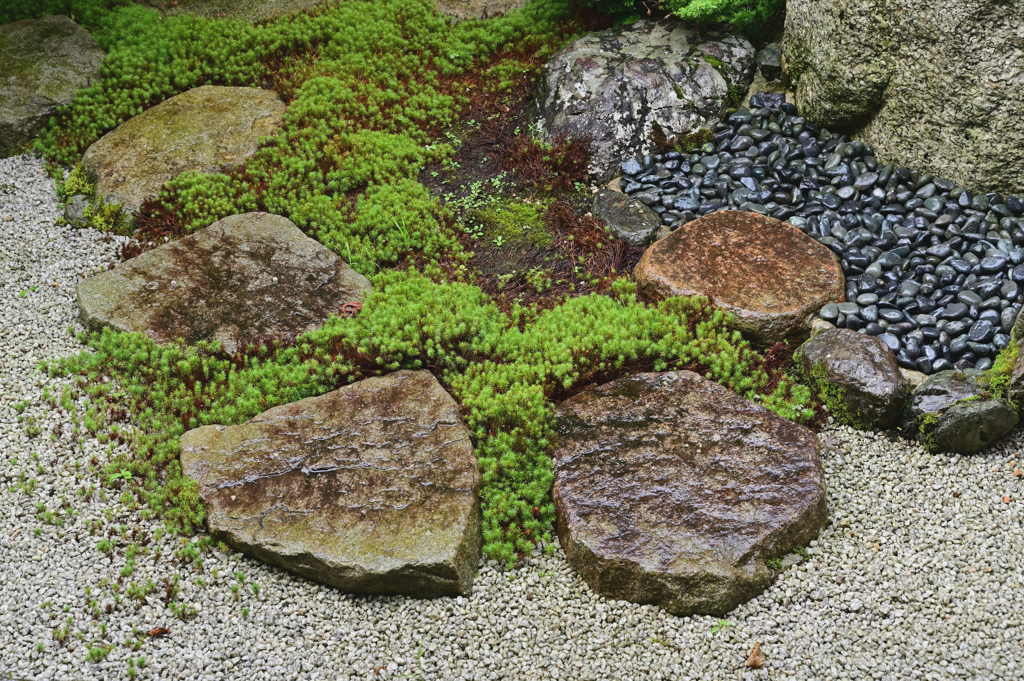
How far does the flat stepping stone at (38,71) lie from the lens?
8.38 m

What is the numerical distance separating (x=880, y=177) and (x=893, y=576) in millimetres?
4120

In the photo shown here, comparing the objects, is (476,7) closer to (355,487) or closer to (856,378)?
(856,378)

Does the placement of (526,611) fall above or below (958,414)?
below

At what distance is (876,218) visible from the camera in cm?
727

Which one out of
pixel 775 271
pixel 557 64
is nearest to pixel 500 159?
pixel 557 64

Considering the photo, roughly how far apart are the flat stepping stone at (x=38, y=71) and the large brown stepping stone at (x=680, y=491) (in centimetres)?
672

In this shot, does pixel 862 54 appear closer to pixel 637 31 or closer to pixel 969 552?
pixel 637 31

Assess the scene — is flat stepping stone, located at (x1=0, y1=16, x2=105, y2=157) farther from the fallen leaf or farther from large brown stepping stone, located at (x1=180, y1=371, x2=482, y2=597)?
the fallen leaf

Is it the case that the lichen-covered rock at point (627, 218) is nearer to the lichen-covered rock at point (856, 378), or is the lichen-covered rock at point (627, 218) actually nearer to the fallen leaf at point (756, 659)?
the lichen-covered rock at point (856, 378)

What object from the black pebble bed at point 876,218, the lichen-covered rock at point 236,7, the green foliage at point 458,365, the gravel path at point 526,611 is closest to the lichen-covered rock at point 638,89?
the black pebble bed at point 876,218

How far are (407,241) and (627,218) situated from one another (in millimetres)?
2167

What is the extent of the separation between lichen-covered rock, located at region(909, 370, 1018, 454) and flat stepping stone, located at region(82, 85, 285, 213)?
6732mm

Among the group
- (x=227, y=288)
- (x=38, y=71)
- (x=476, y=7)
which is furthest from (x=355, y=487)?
(x=476, y=7)

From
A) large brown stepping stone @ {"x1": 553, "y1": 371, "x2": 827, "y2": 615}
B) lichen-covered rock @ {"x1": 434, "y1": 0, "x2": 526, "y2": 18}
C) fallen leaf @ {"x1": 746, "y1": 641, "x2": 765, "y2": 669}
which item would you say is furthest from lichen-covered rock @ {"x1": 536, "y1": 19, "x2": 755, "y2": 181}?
fallen leaf @ {"x1": 746, "y1": 641, "x2": 765, "y2": 669}
